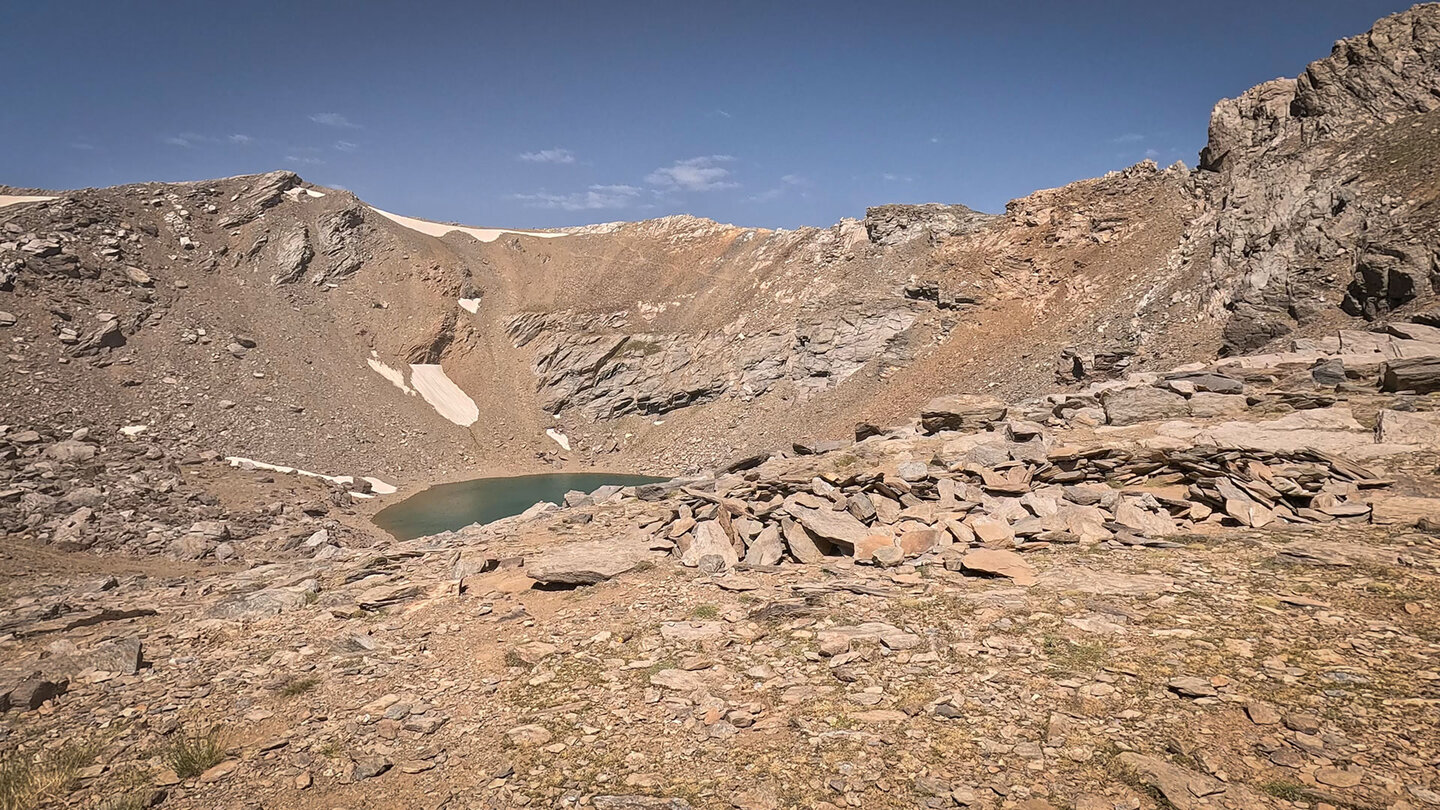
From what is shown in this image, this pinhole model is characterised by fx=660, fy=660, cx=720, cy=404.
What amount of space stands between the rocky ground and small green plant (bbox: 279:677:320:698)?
0.06 m

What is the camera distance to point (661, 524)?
13867 millimetres

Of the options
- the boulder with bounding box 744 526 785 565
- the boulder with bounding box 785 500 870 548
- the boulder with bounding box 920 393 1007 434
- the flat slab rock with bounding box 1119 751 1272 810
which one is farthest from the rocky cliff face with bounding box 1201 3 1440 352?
the flat slab rock with bounding box 1119 751 1272 810

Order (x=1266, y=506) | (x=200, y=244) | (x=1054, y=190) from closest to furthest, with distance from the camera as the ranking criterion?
(x=1266, y=506) < (x=1054, y=190) < (x=200, y=244)

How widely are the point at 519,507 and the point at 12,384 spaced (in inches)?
1056

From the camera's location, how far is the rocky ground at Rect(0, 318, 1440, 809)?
5477 millimetres

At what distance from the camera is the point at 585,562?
1127 cm

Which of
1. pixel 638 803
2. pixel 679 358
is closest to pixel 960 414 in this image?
pixel 638 803

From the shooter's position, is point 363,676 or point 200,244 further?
point 200,244

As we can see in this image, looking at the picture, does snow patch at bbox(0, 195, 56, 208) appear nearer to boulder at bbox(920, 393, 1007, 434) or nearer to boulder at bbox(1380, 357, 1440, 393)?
boulder at bbox(920, 393, 1007, 434)

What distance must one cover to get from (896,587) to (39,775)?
9.48m

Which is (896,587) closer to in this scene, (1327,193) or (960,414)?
(960,414)

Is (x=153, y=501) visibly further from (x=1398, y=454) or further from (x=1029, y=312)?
(x=1029, y=312)

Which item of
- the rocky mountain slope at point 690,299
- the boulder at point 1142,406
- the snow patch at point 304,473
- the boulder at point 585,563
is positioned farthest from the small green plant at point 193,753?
the snow patch at point 304,473

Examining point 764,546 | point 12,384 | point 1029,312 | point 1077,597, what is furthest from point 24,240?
point 1029,312
